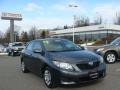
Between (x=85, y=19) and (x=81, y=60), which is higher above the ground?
(x=85, y=19)

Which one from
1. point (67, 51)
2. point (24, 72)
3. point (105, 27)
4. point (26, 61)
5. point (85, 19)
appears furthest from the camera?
point (85, 19)

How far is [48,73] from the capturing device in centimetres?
775

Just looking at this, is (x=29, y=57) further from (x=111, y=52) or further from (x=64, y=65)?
(x=111, y=52)

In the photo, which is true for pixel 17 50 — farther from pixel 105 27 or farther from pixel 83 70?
pixel 105 27

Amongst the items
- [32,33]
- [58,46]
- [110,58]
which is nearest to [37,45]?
[58,46]

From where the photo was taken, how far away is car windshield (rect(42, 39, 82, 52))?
8.43 metres

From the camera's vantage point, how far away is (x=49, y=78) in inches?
302

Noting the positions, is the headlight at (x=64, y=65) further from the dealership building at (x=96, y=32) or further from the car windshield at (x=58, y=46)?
the dealership building at (x=96, y=32)

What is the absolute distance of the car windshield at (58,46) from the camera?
8430mm

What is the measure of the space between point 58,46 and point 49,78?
1.43 metres

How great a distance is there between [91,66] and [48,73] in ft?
4.67

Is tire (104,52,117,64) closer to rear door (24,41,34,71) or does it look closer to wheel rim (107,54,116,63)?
wheel rim (107,54,116,63)

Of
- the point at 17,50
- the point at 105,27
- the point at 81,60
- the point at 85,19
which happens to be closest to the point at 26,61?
the point at 81,60

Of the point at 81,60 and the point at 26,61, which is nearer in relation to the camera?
the point at 81,60
